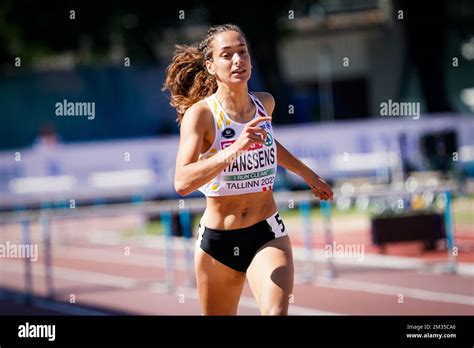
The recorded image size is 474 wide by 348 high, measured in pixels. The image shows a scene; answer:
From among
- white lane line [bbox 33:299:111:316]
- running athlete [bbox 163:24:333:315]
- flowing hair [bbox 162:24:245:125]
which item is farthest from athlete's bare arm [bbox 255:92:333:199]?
white lane line [bbox 33:299:111:316]

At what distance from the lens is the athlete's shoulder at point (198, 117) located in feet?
18.6

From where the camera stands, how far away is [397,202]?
551 inches

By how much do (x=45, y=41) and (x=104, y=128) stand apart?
13.6 ft

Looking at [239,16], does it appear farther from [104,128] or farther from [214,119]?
[214,119]

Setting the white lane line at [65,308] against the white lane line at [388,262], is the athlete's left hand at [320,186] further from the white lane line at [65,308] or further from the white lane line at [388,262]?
the white lane line at [388,262]

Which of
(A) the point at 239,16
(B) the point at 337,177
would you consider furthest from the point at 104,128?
(B) the point at 337,177

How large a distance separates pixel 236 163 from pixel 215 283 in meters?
0.71

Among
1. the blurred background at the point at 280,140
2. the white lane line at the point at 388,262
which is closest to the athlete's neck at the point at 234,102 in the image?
the blurred background at the point at 280,140

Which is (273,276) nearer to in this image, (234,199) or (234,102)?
(234,199)

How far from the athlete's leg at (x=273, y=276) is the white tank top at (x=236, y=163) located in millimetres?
357

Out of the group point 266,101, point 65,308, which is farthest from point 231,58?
point 65,308

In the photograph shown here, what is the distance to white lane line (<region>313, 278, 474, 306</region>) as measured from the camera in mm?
9882

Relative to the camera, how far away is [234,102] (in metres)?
5.88

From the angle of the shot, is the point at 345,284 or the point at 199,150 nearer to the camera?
the point at 199,150
